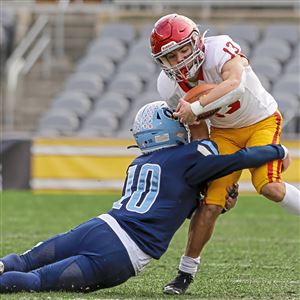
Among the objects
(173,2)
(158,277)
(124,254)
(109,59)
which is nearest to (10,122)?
(109,59)

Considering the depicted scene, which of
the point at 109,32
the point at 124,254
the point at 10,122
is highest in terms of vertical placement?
the point at 124,254

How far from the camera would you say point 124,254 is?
5.07m

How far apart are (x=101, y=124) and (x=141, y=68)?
189 cm

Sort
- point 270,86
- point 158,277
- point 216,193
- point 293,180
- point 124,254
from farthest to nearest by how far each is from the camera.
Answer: point 270,86
point 293,180
point 158,277
point 216,193
point 124,254

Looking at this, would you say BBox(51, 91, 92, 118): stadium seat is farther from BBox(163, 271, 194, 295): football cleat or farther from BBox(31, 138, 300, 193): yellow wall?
BBox(163, 271, 194, 295): football cleat

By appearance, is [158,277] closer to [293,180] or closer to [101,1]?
[293,180]

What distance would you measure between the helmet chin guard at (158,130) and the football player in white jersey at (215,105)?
80 mm

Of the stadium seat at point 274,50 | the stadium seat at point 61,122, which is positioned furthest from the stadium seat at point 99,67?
the stadium seat at point 274,50

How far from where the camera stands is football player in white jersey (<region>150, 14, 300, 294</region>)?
17.5 feet

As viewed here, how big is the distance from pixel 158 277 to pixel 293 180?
299 inches

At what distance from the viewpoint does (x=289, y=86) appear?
15.7 m

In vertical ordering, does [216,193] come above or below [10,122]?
above

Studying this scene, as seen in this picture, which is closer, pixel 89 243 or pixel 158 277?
pixel 89 243

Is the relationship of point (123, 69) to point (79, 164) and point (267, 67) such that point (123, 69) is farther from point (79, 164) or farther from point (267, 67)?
point (79, 164)
